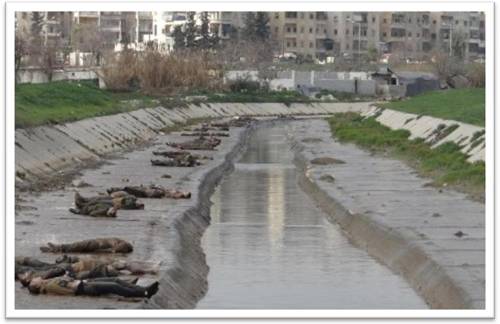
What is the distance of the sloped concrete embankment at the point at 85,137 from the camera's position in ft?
121

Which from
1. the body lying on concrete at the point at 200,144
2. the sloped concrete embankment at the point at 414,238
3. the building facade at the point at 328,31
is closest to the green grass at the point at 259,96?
the building facade at the point at 328,31

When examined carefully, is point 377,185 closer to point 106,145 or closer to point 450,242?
point 450,242

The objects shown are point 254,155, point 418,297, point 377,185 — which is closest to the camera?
point 418,297

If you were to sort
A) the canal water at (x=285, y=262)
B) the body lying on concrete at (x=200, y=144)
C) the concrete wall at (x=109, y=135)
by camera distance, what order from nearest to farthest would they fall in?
the canal water at (x=285, y=262) → the concrete wall at (x=109, y=135) → the body lying on concrete at (x=200, y=144)

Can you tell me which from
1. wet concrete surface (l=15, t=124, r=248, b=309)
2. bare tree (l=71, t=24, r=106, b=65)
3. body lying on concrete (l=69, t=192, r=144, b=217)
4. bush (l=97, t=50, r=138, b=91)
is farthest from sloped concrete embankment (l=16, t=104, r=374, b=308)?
bare tree (l=71, t=24, r=106, b=65)

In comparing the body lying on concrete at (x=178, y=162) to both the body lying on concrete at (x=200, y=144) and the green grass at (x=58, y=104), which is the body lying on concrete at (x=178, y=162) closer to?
the green grass at (x=58, y=104)

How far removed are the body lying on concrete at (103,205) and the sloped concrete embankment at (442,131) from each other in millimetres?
12173

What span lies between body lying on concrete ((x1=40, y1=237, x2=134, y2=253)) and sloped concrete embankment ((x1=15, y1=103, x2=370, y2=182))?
Answer: 10.7 metres

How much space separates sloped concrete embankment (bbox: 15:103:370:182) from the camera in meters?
37.0

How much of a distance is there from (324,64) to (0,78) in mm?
144432

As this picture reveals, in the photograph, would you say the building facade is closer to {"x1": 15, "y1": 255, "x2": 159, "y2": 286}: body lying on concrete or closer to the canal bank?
the canal bank

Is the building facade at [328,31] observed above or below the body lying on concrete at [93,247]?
above
